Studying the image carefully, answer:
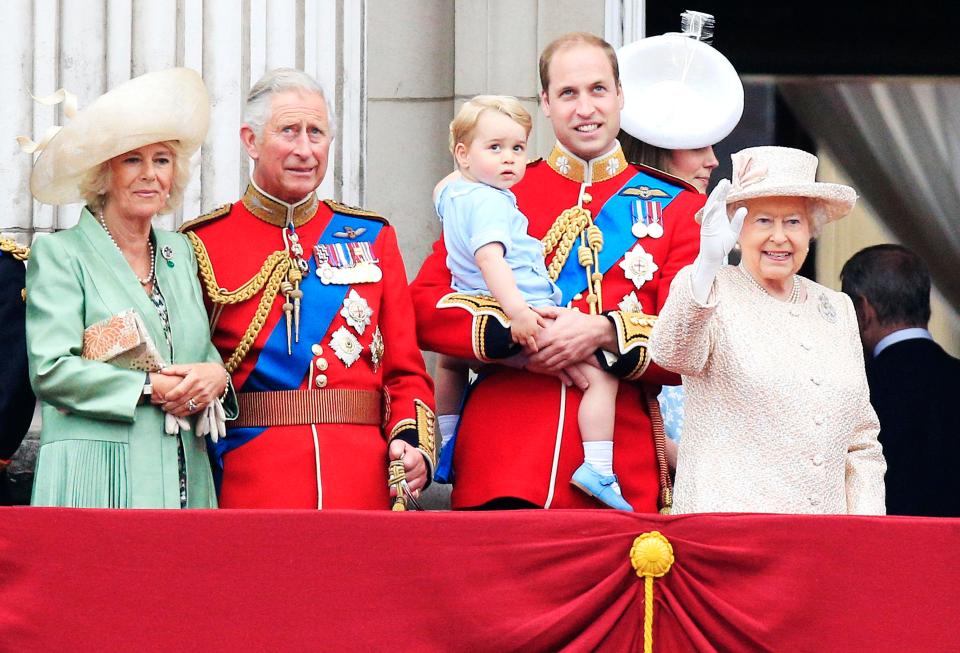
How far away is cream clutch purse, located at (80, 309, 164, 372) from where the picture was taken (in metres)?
4.25

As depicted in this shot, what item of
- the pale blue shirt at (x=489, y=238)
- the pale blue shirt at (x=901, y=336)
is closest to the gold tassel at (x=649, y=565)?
the pale blue shirt at (x=489, y=238)

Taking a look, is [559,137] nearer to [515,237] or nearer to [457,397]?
[515,237]

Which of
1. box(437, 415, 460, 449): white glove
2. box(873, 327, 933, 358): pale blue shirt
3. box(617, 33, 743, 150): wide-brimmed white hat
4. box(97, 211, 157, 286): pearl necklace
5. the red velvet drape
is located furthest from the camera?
box(873, 327, 933, 358): pale blue shirt

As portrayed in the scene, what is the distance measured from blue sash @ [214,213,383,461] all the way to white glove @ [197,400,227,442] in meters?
0.14

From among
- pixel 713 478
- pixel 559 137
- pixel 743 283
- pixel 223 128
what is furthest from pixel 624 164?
pixel 223 128

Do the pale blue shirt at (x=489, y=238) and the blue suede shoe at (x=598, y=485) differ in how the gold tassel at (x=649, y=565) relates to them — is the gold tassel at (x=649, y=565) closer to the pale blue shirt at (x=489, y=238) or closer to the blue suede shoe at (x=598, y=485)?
the blue suede shoe at (x=598, y=485)

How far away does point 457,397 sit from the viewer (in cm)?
497

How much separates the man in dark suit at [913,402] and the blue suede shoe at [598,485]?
59.0 inches

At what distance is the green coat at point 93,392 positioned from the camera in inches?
165

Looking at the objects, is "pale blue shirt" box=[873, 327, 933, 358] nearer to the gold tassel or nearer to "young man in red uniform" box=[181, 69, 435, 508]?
"young man in red uniform" box=[181, 69, 435, 508]

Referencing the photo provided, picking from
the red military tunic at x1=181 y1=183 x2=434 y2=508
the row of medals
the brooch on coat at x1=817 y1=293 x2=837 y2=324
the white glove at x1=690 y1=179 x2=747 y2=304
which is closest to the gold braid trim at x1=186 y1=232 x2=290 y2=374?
the red military tunic at x1=181 y1=183 x2=434 y2=508

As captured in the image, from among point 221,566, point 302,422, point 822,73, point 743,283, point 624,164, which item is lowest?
point 221,566

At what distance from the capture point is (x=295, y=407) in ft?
14.9

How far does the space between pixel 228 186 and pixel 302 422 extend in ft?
5.51
